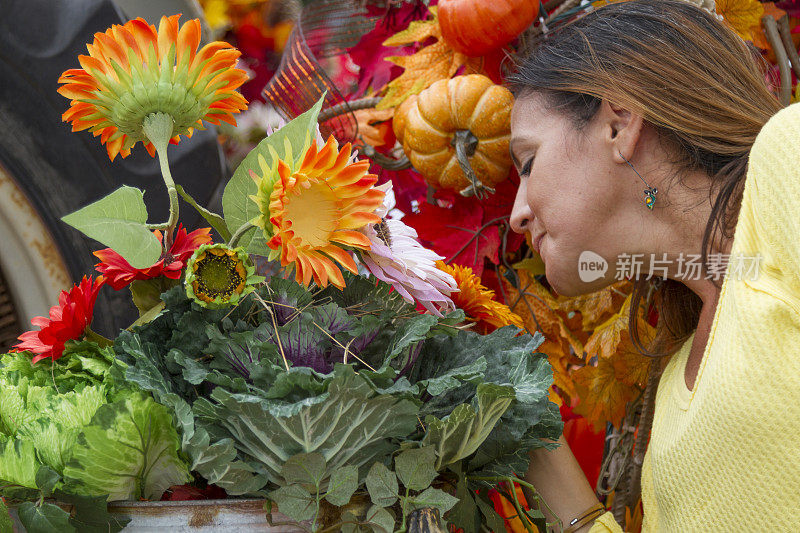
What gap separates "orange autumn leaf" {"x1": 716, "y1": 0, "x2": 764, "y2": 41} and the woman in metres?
0.16

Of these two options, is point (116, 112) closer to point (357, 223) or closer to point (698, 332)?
point (357, 223)

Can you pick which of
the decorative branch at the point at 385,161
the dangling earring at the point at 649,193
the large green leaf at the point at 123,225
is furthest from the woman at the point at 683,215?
the large green leaf at the point at 123,225

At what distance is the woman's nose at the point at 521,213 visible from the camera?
828 millimetres

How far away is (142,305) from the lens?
0.53 m

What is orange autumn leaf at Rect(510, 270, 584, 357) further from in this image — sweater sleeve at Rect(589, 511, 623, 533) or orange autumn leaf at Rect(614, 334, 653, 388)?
sweater sleeve at Rect(589, 511, 623, 533)

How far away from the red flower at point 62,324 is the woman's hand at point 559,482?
0.49 metres

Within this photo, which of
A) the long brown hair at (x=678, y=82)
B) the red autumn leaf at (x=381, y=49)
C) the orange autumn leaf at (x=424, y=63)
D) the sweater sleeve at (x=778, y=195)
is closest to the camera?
the sweater sleeve at (x=778, y=195)

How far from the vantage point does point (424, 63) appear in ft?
3.38

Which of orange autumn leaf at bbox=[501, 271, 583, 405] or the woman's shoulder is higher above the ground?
the woman's shoulder

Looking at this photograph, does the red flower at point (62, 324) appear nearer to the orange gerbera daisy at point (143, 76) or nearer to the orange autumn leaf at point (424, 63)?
the orange gerbera daisy at point (143, 76)

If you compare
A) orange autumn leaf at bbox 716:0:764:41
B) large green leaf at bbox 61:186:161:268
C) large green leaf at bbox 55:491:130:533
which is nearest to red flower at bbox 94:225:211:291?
large green leaf at bbox 61:186:161:268

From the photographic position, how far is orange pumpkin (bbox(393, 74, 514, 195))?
2.99 ft

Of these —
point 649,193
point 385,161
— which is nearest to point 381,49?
point 385,161

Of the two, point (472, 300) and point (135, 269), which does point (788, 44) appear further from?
point (135, 269)
